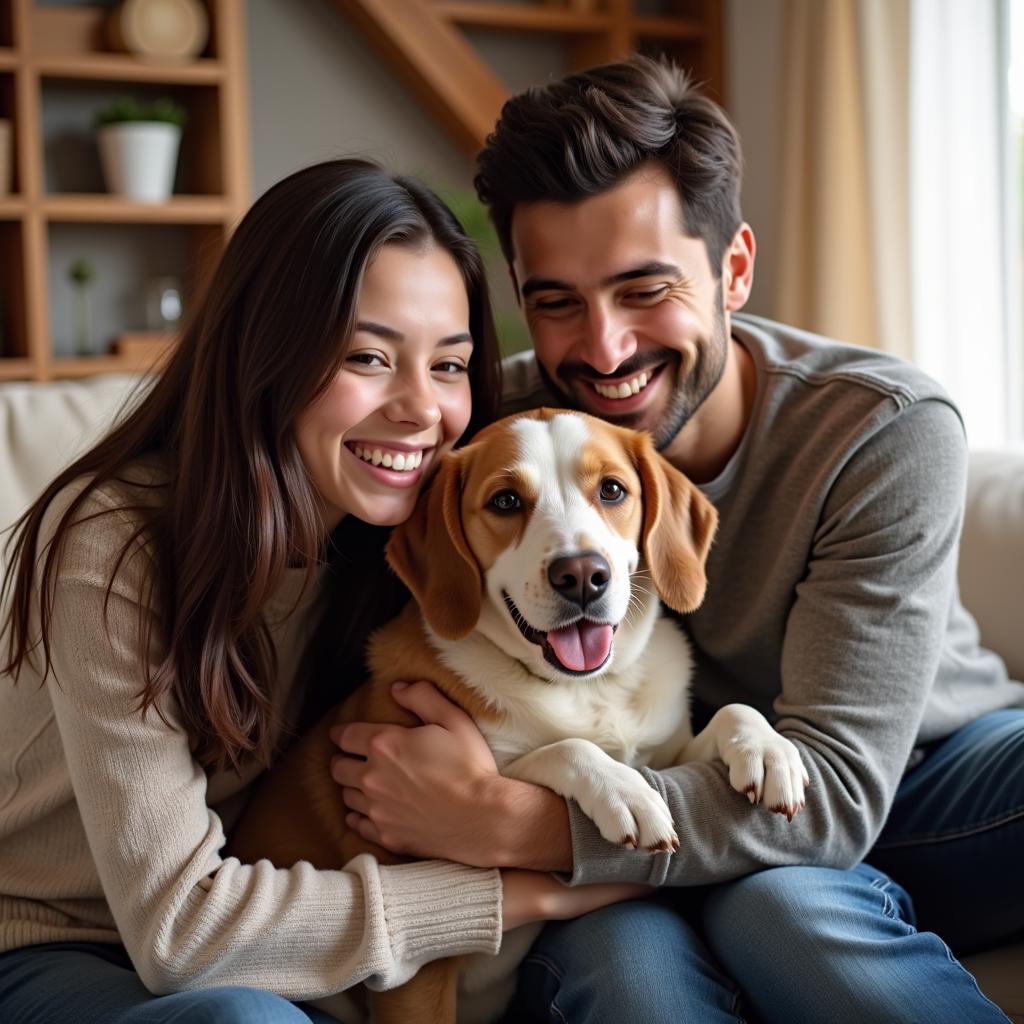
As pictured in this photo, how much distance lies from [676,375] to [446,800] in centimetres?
80

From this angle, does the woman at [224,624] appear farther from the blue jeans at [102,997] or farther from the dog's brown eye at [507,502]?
the dog's brown eye at [507,502]

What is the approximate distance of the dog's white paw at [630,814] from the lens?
158 centimetres

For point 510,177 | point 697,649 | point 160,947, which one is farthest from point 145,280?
point 160,947

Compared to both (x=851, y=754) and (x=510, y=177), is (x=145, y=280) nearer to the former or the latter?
(x=510, y=177)

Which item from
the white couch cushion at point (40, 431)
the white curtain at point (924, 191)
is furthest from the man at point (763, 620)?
the white curtain at point (924, 191)

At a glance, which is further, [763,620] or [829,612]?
[763,620]

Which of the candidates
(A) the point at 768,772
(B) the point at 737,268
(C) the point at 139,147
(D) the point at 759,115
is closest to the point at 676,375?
(B) the point at 737,268

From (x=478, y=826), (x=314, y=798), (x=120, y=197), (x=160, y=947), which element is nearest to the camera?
(x=160, y=947)

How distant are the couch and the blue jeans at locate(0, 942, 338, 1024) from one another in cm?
81

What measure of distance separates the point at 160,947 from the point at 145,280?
3.62 metres

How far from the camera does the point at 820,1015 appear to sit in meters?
1.52

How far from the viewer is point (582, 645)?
168 cm

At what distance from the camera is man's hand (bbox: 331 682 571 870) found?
1.64 metres

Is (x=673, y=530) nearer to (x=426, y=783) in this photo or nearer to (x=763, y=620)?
(x=763, y=620)
